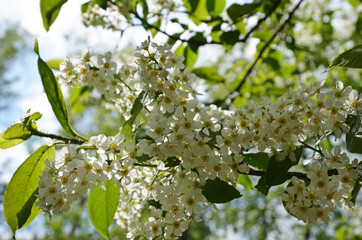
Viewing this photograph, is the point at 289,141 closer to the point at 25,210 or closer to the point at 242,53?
the point at 25,210

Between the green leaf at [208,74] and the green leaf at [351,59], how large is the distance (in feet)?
4.86

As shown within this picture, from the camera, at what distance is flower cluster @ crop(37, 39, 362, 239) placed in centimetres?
101

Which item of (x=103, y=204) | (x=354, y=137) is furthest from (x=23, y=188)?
(x=354, y=137)

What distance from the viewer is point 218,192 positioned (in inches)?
42.6

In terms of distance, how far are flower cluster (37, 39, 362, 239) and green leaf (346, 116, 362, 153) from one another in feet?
0.10

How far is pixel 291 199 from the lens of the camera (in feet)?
3.43

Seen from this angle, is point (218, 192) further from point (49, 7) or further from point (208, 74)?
point (208, 74)

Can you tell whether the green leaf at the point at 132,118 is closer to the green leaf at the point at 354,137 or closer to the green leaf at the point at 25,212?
the green leaf at the point at 25,212

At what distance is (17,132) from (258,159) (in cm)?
84

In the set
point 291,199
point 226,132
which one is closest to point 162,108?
point 226,132

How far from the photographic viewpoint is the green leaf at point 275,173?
1.06 metres

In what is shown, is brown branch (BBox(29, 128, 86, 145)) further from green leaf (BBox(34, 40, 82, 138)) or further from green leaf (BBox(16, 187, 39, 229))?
green leaf (BBox(16, 187, 39, 229))

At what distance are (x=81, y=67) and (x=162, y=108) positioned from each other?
459 mm

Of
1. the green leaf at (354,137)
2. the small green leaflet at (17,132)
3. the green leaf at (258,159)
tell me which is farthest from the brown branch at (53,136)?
the green leaf at (354,137)
